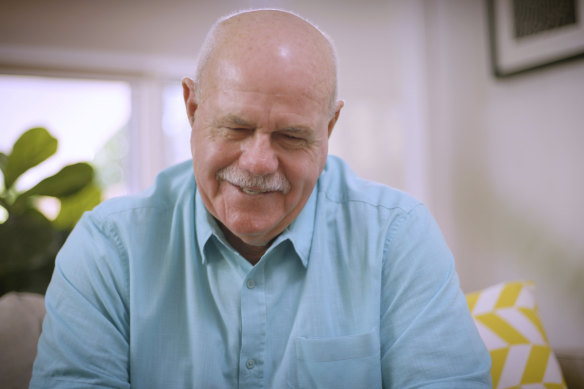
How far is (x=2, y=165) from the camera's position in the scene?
6.00 feet

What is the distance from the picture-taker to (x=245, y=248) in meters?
1.01

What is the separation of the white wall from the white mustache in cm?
151

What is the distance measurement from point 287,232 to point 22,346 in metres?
0.73

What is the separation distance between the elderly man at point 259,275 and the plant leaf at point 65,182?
0.98 meters

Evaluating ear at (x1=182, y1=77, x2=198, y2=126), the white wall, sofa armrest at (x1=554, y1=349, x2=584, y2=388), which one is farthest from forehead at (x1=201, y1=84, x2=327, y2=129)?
the white wall

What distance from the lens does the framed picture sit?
1.76m

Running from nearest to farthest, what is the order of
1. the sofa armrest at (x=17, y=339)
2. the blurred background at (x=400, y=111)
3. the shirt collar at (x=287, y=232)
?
1. the shirt collar at (x=287, y=232)
2. the sofa armrest at (x=17, y=339)
3. the blurred background at (x=400, y=111)

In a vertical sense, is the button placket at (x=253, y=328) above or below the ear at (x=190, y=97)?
below

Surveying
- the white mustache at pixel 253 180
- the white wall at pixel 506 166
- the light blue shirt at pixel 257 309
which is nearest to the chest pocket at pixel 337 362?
the light blue shirt at pixel 257 309

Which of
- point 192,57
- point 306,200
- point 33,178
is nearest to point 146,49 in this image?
point 192,57

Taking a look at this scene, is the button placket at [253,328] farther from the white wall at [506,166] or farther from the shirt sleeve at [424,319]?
the white wall at [506,166]

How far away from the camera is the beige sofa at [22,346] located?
3.54 ft

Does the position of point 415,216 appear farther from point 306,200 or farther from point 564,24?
point 564,24

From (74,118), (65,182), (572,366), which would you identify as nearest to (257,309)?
(572,366)
